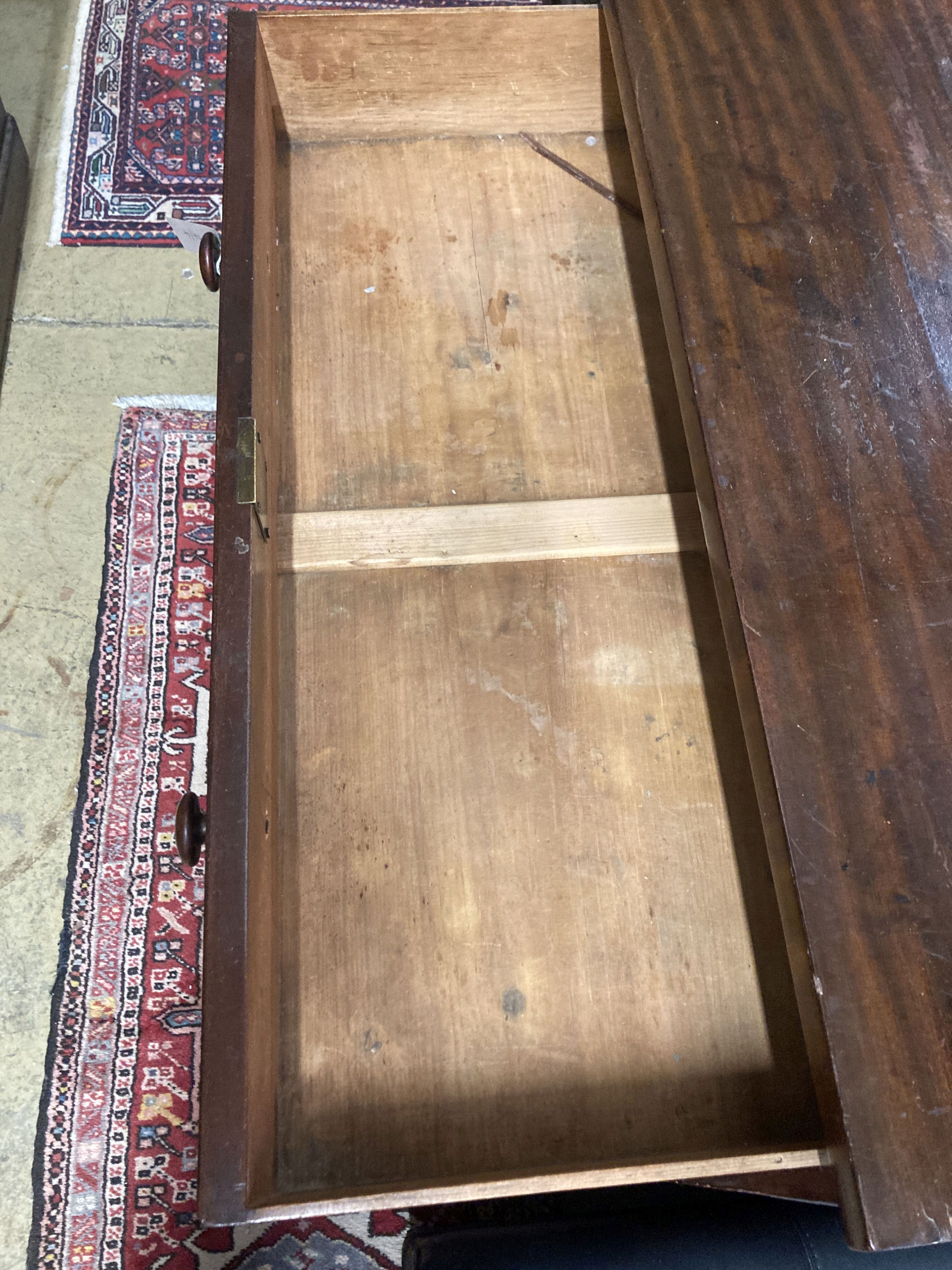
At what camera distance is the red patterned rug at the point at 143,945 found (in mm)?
1073

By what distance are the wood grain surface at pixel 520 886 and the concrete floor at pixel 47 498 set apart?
595 mm

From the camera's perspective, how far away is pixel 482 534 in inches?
35.4

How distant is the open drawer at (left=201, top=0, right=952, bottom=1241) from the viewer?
691 millimetres

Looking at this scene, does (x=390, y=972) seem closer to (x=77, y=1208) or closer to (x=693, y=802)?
(x=693, y=802)

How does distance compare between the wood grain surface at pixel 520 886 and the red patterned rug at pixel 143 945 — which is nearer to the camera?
the wood grain surface at pixel 520 886

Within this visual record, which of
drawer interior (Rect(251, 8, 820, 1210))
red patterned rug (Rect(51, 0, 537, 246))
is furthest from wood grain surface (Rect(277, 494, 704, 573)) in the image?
red patterned rug (Rect(51, 0, 537, 246))

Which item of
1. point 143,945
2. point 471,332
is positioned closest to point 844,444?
point 471,332

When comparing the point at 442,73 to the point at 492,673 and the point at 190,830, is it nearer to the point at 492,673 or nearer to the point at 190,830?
the point at 492,673

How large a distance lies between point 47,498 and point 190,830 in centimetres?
90

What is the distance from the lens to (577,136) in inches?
43.4

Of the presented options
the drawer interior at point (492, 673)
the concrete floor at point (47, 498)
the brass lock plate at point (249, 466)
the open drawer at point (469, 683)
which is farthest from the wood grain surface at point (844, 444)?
the concrete floor at point (47, 498)

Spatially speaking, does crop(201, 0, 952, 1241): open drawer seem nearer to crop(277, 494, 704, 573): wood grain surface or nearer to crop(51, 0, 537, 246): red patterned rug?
crop(277, 494, 704, 573): wood grain surface

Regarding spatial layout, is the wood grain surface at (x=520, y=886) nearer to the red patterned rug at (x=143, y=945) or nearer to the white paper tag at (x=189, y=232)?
the red patterned rug at (x=143, y=945)

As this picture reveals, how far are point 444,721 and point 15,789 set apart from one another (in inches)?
28.8
